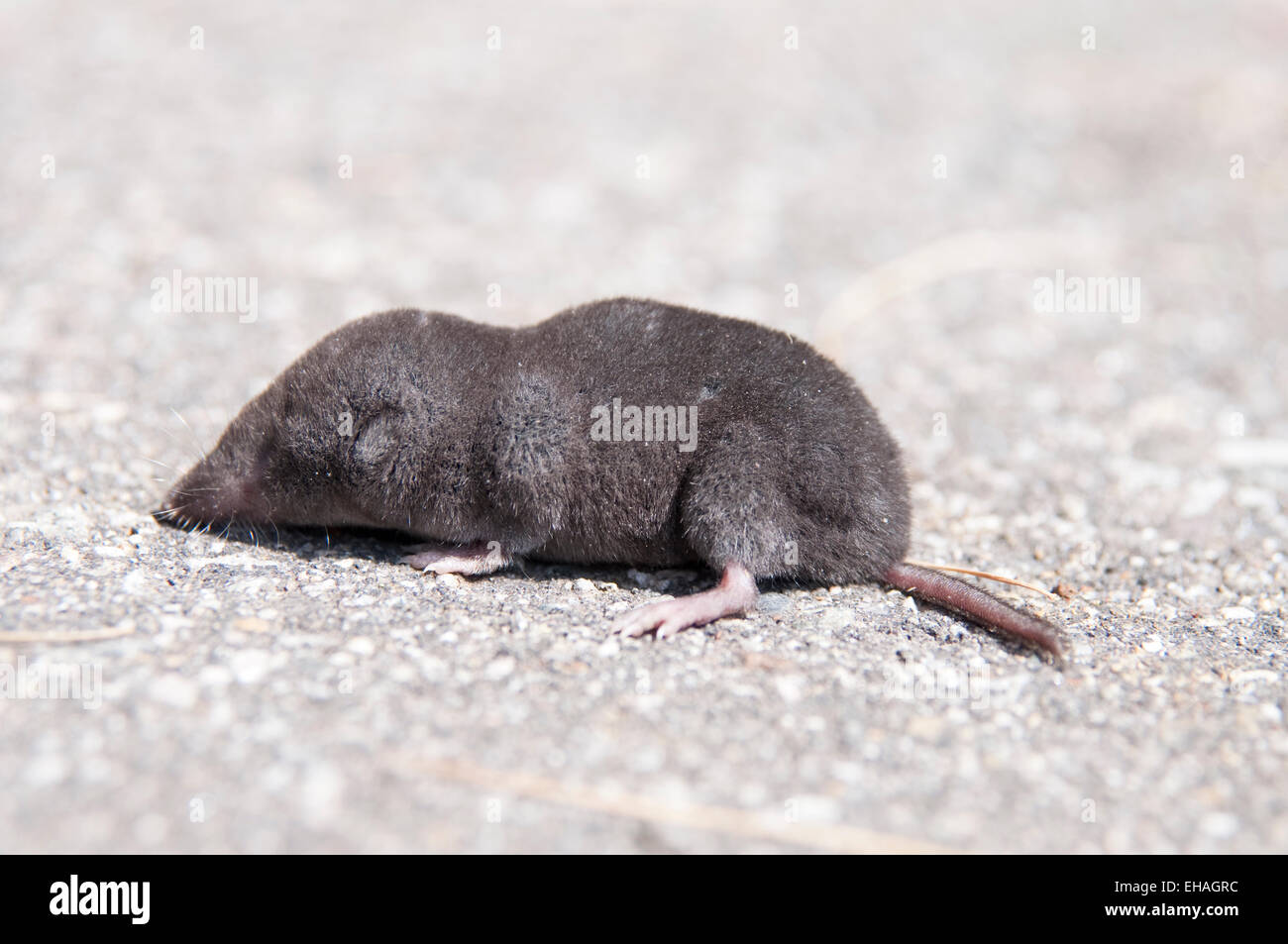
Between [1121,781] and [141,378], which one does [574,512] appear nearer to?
[1121,781]

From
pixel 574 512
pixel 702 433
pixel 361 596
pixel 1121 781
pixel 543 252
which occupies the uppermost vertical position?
pixel 543 252

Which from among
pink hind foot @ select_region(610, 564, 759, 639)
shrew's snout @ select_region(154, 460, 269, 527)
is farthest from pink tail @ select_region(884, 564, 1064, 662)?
shrew's snout @ select_region(154, 460, 269, 527)

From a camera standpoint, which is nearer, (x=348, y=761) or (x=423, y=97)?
(x=348, y=761)

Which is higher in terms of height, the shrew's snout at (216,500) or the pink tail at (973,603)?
the shrew's snout at (216,500)

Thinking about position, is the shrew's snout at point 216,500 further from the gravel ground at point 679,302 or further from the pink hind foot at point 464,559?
the pink hind foot at point 464,559

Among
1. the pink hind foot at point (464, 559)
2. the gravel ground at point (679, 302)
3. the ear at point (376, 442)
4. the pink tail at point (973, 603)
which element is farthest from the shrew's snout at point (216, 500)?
the pink tail at point (973, 603)

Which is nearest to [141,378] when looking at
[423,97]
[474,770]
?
[474,770]
